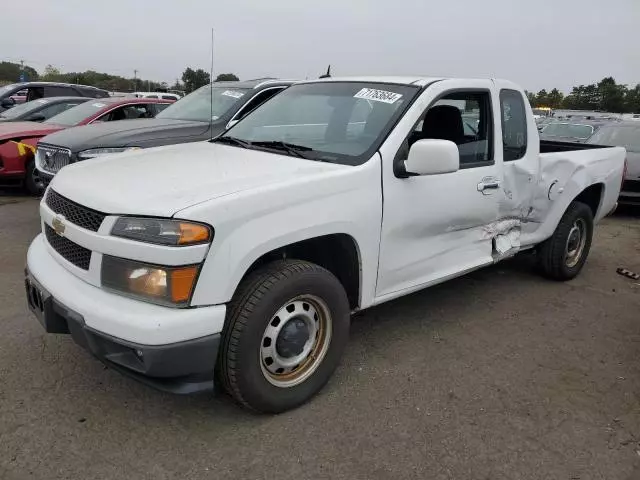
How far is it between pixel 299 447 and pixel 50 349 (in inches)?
72.5

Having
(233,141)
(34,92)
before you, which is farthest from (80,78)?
(233,141)

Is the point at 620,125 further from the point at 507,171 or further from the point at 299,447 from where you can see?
the point at 299,447

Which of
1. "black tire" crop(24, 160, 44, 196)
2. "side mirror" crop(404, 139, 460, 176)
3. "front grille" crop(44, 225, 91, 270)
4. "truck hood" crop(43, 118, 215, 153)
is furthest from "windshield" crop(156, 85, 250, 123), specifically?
"side mirror" crop(404, 139, 460, 176)

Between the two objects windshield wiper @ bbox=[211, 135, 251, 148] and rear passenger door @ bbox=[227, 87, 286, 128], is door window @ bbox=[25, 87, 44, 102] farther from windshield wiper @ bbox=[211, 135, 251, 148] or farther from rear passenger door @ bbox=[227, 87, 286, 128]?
windshield wiper @ bbox=[211, 135, 251, 148]

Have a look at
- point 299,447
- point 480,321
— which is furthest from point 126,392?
point 480,321

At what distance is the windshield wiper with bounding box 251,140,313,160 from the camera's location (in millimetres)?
3367

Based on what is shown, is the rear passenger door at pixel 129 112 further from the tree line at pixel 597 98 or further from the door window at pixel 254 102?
the tree line at pixel 597 98

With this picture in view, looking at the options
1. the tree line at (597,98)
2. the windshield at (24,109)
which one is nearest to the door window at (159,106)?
the windshield at (24,109)

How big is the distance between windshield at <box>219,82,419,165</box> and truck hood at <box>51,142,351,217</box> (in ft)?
0.68

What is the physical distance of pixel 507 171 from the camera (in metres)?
4.15

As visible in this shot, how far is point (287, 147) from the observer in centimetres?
349

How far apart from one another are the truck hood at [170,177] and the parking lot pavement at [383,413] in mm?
1112

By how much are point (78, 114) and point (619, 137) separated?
929 centimetres

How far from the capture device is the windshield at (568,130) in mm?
12164
